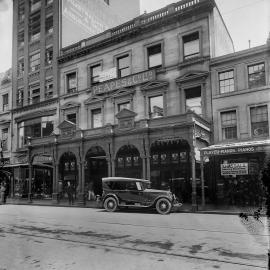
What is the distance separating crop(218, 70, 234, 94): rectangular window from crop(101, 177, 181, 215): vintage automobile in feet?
27.2

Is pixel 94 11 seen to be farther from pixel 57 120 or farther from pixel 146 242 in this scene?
pixel 146 242

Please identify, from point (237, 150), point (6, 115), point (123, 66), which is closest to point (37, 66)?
point (6, 115)

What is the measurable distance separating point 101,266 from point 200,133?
13.9 m

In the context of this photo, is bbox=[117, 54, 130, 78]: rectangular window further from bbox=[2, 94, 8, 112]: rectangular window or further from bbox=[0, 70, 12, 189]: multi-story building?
bbox=[2, 94, 8, 112]: rectangular window

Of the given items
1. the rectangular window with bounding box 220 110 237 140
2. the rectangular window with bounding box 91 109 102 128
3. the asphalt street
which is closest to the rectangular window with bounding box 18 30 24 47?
the rectangular window with bounding box 91 109 102 128

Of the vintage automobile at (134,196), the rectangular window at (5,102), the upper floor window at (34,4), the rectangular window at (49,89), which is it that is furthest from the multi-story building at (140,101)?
the rectangular window at (5,102)

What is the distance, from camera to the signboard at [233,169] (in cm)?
1816

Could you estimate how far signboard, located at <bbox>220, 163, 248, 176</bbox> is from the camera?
1816cm

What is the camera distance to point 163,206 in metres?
15.8

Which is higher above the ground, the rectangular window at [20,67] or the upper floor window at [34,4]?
the upper floor window at [34,4]

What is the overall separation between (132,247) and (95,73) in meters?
21.3

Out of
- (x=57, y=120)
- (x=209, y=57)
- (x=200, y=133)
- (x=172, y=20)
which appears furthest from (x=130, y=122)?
(x=57, y=120)

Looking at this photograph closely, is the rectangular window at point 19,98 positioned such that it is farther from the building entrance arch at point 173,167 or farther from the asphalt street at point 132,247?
the asphalt street at point 132,247

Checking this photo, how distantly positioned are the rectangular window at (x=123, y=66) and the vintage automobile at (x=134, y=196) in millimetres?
10812
